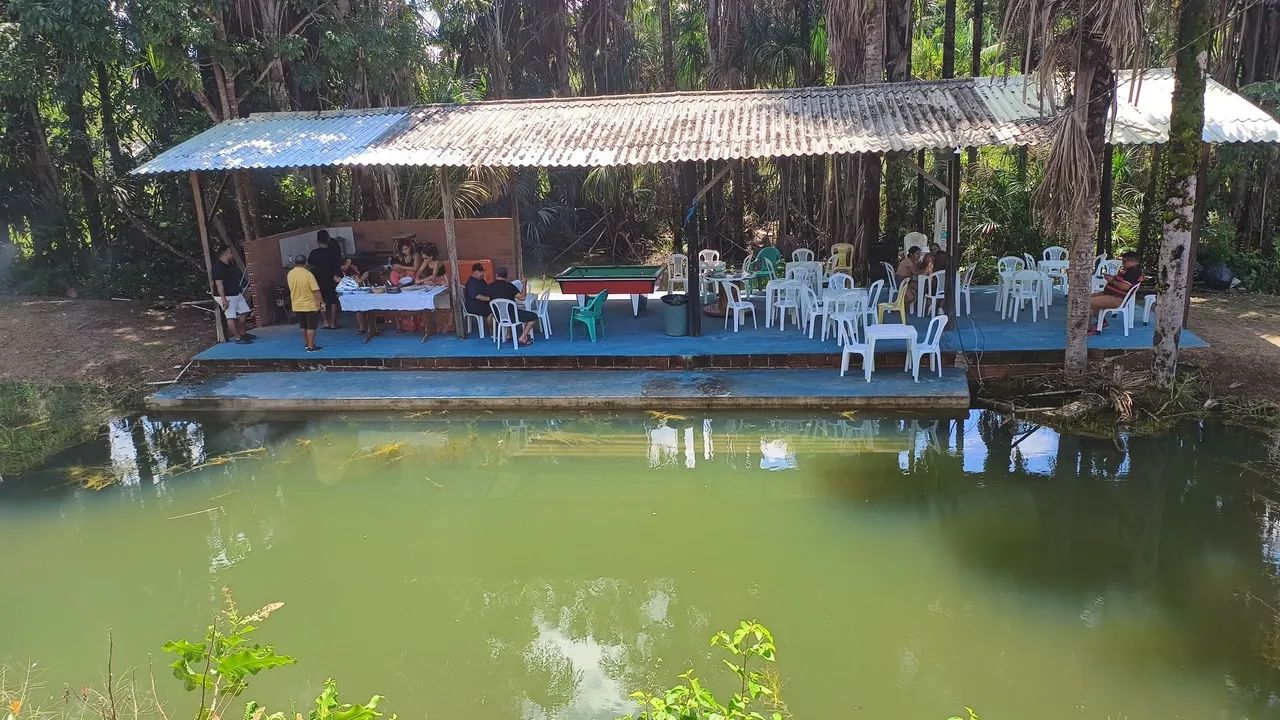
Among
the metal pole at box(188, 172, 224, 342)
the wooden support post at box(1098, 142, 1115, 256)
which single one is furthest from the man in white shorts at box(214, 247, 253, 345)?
the wooden support post at box(1098, 142, 1115, 256)

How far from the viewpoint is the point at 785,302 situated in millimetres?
10922

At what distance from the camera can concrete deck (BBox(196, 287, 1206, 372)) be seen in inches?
378

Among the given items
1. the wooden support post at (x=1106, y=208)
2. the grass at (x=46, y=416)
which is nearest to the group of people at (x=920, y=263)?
the wooden support post at (x=1106, y=208)

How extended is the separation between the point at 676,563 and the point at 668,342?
4.81m

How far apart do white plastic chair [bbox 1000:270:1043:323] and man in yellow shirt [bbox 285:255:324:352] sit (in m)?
8.70

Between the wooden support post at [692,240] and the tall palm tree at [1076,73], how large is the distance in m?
3.73

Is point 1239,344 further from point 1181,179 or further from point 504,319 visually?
point 504,319

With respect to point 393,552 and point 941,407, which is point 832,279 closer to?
point 941,407

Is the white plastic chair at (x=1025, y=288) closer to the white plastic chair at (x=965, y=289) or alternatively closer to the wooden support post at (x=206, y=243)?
the white plastic chair at (x=965, y=289)

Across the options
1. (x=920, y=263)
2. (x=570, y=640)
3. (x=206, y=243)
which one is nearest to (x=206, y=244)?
(x=206, y=243)

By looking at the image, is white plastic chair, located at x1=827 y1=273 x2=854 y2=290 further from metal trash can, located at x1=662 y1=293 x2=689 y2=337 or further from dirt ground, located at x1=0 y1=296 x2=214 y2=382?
dirt ground, located at x1=0 y1=296 x2=214 y2=382

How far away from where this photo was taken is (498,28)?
16.8 meters

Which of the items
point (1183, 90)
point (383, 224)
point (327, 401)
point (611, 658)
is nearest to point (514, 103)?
point (383, 224)

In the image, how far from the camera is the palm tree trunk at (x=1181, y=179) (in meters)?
7.30
